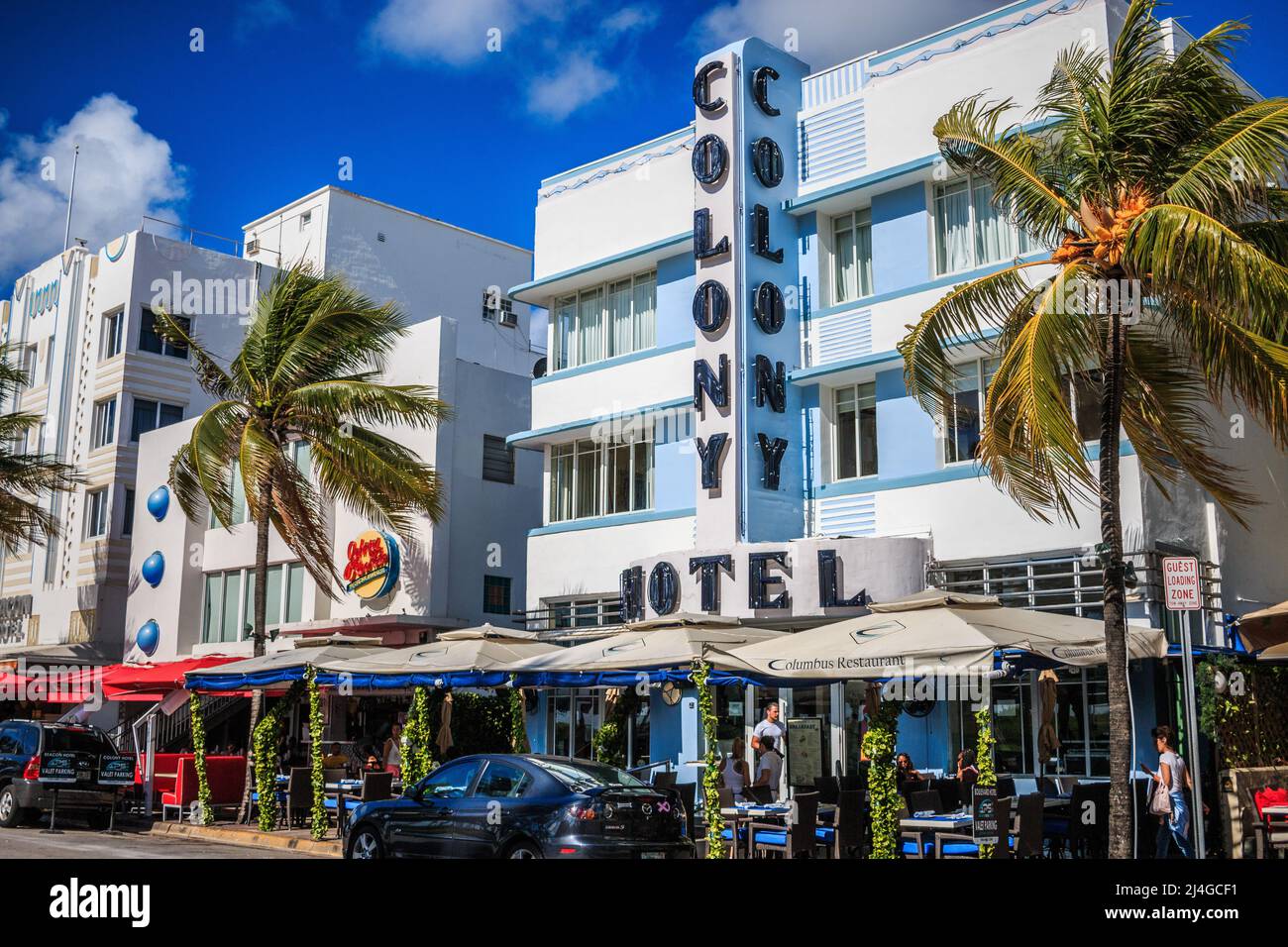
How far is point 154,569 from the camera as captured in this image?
1356 inches

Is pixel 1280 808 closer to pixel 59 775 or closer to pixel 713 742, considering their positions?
pixel 713 742

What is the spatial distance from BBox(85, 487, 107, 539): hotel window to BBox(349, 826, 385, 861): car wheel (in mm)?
26238

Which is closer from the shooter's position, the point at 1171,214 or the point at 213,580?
the point at 1171,214

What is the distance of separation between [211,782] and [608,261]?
12.0 metres

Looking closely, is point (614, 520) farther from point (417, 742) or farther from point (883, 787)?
point (883, 787)

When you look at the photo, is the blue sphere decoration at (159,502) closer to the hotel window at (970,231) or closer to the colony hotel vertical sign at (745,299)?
the colony hotel vertical sign at (745,299)

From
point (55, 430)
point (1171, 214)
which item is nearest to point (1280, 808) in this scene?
point (1171, 214)

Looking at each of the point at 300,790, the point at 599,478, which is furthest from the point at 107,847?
the point at 599,478

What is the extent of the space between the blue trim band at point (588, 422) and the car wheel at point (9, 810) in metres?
11.0

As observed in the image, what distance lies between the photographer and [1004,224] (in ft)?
66.7

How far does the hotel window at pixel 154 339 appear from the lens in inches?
1452

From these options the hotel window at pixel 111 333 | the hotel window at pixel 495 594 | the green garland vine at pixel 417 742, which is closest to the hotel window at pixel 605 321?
the hotel window at pixel 495 594
